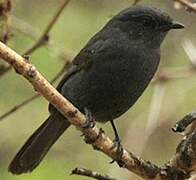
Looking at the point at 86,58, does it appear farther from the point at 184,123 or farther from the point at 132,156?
the point at 184,123

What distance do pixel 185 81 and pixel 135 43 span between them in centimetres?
198

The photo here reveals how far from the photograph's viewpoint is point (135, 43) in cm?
470

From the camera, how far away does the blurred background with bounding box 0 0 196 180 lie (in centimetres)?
635

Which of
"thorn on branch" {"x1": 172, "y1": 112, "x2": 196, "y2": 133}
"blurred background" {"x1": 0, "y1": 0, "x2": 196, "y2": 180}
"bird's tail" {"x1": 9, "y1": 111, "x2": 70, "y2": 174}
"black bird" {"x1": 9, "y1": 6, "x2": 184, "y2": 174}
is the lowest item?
"blurred background" {"x1": 0, "y1": 0, "x2": 196, "y2": 180}

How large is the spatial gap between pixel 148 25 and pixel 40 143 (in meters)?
1.01

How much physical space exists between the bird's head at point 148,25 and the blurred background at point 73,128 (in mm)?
1090

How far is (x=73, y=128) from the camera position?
7023mm

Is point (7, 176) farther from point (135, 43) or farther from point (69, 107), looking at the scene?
point (69, 107)

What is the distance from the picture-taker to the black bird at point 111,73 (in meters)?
4.58

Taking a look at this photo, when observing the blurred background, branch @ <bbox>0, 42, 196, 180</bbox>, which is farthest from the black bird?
the blurred background

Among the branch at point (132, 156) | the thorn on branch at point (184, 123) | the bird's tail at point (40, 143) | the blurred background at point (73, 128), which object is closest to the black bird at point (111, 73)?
the bird's tail at point (40, 143)

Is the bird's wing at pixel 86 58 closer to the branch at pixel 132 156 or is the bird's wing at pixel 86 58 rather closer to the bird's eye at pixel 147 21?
the bird's eye at pixel 147 21

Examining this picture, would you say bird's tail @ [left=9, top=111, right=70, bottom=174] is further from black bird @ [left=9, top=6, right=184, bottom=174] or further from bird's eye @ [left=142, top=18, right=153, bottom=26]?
bird's eye @ [left=142, top=18, right=153, bottom=26]

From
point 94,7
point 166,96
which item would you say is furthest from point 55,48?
point 94,7
